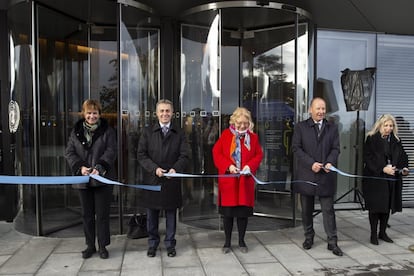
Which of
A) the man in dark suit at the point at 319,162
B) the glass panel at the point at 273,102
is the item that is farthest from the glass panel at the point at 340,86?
the man in dark suit at the point at 319,162

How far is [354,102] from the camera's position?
6559 millimetres

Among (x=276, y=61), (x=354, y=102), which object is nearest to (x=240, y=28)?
(x=276, y=61)

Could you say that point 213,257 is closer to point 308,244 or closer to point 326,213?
point 308,244

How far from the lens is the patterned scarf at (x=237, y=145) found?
13.9ft

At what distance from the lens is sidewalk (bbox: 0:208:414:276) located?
3764mm

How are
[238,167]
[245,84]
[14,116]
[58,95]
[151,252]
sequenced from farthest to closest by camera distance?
[245,84] → [58,95] → [14,116] → [238,167] → [151,252]

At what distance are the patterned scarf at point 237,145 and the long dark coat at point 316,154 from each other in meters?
0.61

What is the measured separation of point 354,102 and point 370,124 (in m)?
0.69

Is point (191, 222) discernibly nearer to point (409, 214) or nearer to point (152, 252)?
point (152, 252)

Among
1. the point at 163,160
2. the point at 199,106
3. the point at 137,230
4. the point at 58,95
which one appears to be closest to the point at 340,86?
the point at 199,106

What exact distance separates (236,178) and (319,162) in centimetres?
96

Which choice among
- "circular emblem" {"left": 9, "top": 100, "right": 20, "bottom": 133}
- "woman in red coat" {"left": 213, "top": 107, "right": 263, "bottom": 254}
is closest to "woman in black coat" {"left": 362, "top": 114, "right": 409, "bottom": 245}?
"woman in red coat" {"left": 213, "top": 107, "right": 263, "bottom": 254}

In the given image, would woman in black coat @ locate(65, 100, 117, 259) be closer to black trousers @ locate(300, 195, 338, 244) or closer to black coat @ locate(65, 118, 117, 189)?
black coat @ locate(65, 118, 117, 189)

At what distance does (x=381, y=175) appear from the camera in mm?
4547
